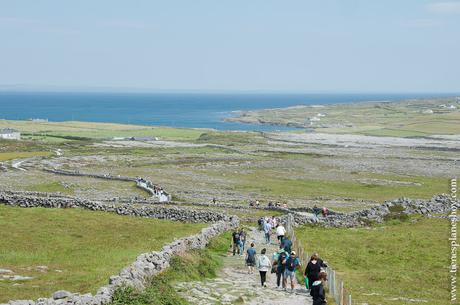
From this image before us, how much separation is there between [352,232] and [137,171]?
62.0m

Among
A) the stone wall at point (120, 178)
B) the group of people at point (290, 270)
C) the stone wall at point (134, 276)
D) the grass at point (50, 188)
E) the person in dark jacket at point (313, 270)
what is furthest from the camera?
the grass at point (50, 188)

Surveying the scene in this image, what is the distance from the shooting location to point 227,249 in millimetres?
37688

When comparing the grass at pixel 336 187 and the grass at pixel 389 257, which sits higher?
the grass at pixel 389 257

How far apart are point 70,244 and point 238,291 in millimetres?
13125

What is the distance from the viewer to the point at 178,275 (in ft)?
86.0

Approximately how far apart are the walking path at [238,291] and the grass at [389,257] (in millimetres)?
2834

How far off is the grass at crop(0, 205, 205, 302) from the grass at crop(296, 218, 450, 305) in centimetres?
986

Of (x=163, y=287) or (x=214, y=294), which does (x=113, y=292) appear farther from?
(x=214, y=294)

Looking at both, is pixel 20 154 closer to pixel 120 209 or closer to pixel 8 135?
pixel 8 135

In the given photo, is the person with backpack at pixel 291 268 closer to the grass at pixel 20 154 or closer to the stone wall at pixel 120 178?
the stone wall at pixel 120 178

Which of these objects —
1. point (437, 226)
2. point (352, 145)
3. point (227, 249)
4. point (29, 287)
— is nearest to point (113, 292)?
point (29, 287)

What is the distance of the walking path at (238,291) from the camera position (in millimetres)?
24047

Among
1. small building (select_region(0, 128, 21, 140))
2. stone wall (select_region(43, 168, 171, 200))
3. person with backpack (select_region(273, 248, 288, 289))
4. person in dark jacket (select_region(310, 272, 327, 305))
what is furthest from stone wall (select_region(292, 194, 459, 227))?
small building (select_region(0, 128, 21, 140))

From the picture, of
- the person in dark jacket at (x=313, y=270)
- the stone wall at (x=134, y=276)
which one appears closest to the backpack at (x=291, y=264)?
the person in dark jacket at (x=313, y=270)
